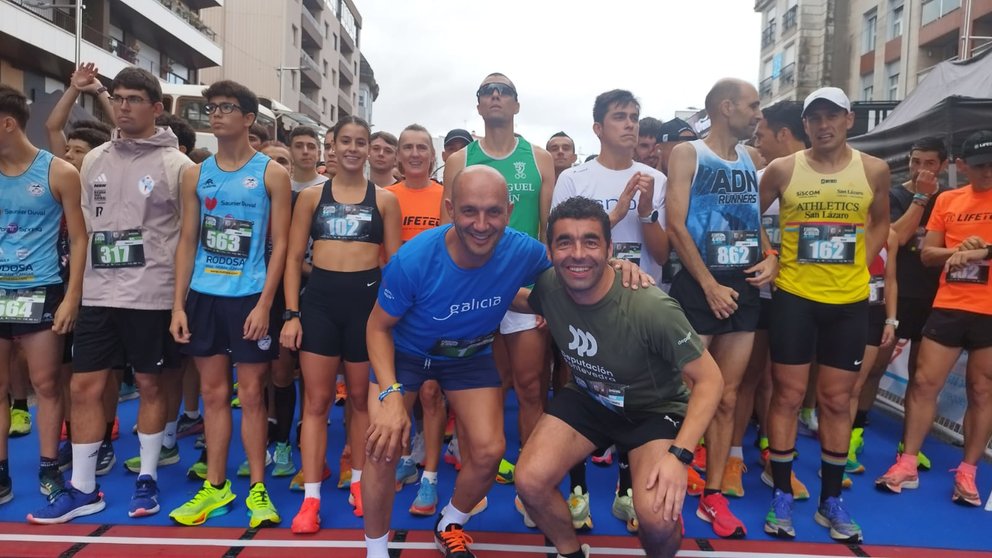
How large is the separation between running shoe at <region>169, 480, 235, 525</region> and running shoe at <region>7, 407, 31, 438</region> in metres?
2.02

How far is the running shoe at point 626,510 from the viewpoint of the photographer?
324cm

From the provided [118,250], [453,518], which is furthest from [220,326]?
[453,518]

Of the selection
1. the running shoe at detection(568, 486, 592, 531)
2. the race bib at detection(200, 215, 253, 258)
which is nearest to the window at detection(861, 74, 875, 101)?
the running shoe at detection(568, 486, 592, 531)

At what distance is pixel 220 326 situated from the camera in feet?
10.7

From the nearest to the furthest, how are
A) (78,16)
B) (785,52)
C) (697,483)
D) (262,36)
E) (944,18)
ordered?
(697,483) → (78,16) → (944,18) → (785,52) → (262,36)

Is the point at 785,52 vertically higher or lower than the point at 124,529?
higher

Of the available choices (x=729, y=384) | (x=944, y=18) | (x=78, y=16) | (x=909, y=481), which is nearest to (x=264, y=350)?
(x=729, y=384)

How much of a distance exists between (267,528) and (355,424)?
644 mm

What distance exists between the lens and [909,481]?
3844mm

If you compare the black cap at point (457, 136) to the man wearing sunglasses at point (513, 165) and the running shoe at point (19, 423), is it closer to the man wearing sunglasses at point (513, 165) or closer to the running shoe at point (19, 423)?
the man wearing sunglasses at point (513, 165)

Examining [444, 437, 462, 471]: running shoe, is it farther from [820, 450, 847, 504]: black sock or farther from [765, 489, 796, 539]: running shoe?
[820, 450, 847, 504]: black sock

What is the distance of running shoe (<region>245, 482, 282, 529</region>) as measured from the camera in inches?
123

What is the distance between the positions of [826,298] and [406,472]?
2.53 m

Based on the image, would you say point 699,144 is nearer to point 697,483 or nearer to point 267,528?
point 697,483
